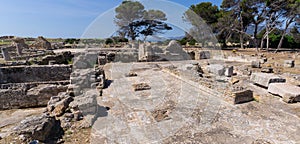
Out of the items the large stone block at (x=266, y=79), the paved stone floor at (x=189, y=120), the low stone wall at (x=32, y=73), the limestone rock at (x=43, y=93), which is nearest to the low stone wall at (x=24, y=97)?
the limestone rock at (x=43, y=93)

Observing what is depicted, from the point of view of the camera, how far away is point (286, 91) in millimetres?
5492

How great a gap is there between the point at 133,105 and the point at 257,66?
413 inches

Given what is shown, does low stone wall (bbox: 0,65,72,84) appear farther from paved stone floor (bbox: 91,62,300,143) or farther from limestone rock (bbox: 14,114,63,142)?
limestone rock (bbox: 14,114,63,142)

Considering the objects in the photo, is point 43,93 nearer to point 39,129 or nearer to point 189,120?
point 39,129

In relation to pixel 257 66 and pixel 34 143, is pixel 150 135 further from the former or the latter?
pixel 257 66

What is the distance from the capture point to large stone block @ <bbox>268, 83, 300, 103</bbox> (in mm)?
5228

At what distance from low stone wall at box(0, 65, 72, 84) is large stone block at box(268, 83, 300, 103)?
10877 millimetres

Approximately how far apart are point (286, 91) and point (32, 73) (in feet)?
41.6

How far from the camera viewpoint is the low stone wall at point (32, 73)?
9.22 metres

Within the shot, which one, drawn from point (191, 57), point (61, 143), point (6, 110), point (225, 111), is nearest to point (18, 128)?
point (61, 143)

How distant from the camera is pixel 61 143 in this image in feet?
11.3

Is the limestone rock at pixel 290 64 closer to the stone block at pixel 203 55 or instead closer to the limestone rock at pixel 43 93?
the stone block at pixel 203 55

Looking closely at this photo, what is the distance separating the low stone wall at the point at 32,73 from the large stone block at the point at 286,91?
428 inches

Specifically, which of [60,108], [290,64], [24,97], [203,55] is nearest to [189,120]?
[60,108]
